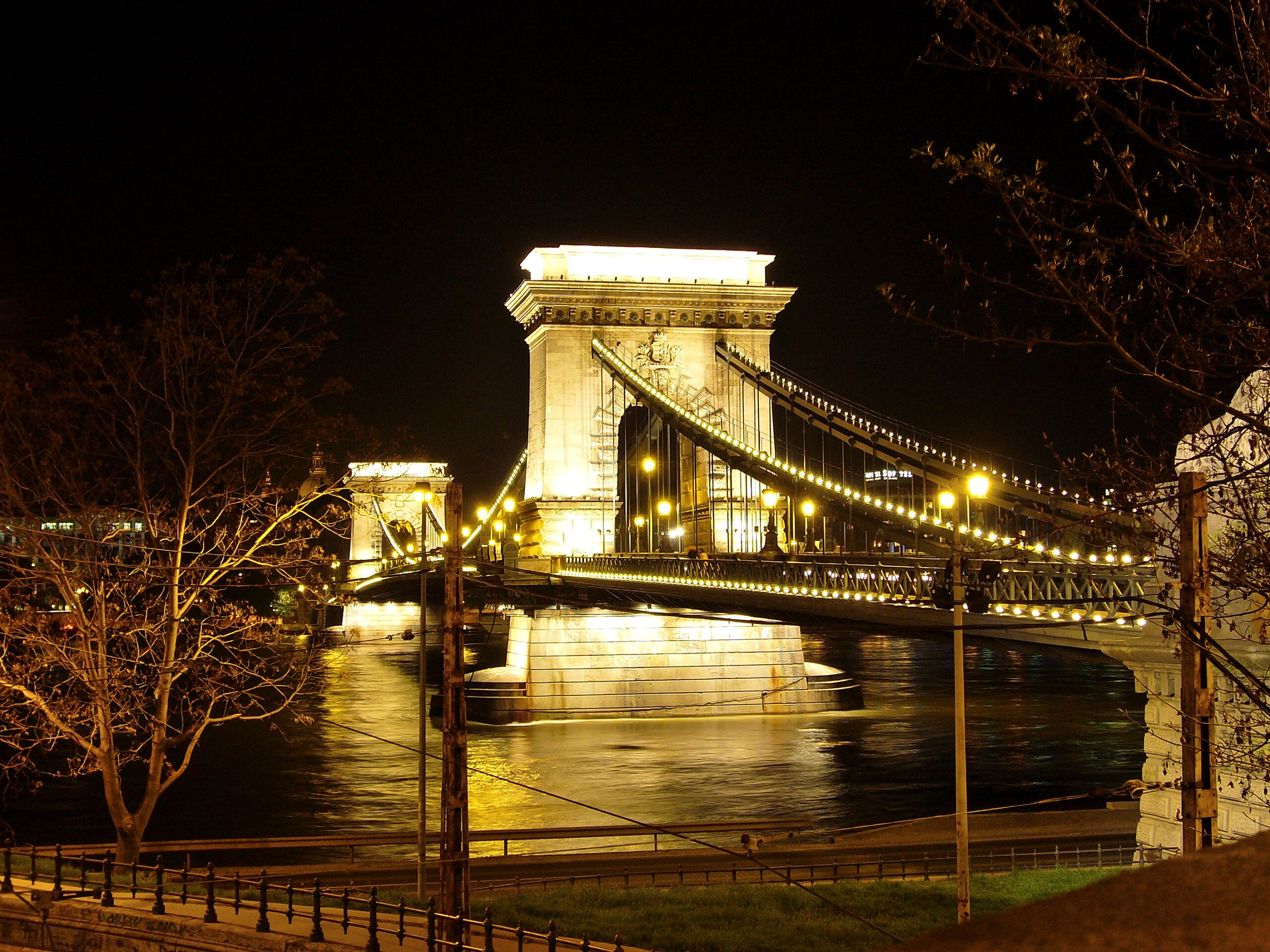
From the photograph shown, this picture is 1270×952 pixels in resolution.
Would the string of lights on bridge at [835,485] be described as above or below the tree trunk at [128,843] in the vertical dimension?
above

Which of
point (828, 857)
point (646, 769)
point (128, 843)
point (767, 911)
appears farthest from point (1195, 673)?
point (646, 769)

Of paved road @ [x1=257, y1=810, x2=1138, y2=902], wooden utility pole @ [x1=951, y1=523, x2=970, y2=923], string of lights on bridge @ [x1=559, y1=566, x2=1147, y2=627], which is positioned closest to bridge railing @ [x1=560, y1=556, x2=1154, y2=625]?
string of lights on bridge @ [x1=559, y1=566, x2=1147, y2=627]

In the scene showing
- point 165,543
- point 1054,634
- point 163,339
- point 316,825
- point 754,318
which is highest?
point 754,318

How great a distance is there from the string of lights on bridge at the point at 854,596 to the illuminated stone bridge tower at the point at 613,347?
602 inches

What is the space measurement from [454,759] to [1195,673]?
6626 millimetres

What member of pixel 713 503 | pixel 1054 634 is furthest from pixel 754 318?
pixel 1054 634

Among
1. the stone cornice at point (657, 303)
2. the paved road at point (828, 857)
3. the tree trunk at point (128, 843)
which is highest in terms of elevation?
the stone cornice at point (657, 303)

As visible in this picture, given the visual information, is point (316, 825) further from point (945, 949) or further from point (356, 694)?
point (945, 949)

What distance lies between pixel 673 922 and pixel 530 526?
42.4 meters

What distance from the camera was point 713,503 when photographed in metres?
55.3

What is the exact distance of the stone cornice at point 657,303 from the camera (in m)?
59.4

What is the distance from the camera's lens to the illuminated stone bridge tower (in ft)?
195

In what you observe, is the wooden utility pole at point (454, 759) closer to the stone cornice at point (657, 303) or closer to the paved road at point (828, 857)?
the paved road at point (828, 857)

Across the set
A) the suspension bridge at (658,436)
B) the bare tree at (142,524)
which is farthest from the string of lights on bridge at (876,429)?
the bare tree at (142,524)
